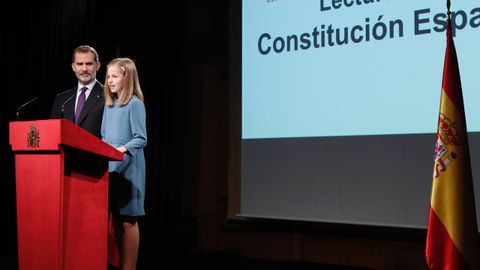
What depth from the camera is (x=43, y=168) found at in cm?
216

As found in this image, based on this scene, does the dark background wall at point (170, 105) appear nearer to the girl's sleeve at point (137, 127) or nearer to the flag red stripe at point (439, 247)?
the flag red stripe at point (439, 247)

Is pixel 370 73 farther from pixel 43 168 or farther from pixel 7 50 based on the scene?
pixel 7 50

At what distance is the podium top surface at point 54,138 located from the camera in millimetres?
2057

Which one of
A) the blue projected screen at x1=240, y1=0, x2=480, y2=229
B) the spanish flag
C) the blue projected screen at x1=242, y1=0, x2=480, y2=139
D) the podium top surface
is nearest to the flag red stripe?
the spanish flag

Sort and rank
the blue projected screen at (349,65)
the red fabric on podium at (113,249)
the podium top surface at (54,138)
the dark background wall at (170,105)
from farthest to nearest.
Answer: the dark background wall at (170,105) < the blue projected screen at (349,65) < the red fabric on podium at (113,249) < the podium top surface at (54,138)

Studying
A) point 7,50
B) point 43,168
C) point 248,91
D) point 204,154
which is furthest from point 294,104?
point 7,50

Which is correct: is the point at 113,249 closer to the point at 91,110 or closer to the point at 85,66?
the point at 91,110

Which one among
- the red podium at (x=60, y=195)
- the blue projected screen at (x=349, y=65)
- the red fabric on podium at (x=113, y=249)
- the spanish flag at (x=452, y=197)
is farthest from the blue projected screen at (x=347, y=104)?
the red podium at (x=60, y=195)

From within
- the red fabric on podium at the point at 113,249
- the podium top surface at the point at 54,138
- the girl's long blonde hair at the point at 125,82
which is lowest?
the red fabric on podium at the point at 113,249

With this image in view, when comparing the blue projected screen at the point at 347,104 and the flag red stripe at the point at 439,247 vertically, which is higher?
the blue projected screen at the point at 347,104

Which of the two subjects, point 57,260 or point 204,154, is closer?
point 57,260

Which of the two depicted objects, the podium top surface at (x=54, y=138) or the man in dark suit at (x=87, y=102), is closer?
the podium top surface at (x=54, y=138)

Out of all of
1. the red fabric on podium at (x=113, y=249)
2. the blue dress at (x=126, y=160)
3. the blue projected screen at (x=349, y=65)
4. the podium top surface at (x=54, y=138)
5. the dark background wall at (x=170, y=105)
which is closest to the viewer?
the podium top surface at (x=54, y=138)

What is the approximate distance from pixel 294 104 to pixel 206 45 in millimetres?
1443
